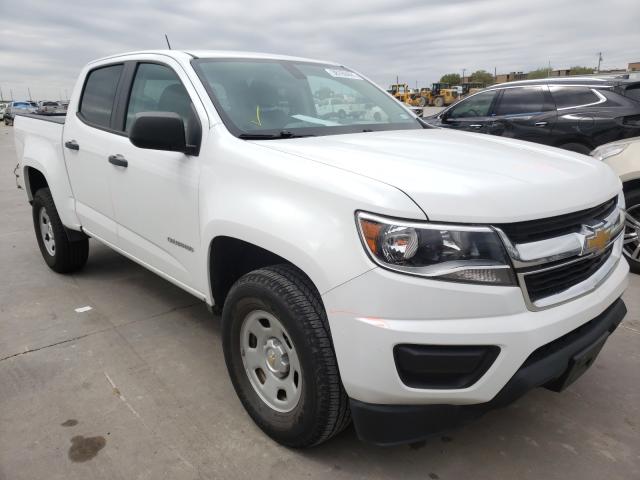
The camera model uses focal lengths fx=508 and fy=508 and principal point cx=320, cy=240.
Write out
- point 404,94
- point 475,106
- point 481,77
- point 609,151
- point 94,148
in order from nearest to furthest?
point 94,148, point 609,151, point 475,106, point 404,94, point 481,77

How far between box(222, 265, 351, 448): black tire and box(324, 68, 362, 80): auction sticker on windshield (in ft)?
5.94

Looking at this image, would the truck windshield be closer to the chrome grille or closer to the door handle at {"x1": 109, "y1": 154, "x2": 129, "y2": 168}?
the door handle at {"x1": 109, "y1": 154, "x2": 129, "y2": 168}

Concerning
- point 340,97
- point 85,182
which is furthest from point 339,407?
point 85,182

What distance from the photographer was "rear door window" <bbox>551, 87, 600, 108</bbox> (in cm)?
655

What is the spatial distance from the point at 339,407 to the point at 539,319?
2.66 ft

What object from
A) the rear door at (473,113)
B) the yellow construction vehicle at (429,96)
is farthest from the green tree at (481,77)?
the rear door at (473,113)

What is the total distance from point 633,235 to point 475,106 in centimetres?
406

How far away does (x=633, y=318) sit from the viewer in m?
3.67

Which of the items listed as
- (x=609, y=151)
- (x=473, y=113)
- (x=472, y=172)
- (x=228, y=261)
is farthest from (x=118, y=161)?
(x=473, y=113)

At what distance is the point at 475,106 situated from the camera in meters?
7.90

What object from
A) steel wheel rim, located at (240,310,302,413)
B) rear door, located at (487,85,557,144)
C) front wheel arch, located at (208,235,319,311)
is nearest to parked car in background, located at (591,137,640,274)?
rear door, located at (487,85,557,144)

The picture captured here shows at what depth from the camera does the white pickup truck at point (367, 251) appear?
169 centimetres

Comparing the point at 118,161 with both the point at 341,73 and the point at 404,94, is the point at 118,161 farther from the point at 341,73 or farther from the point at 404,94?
the point at 404,94

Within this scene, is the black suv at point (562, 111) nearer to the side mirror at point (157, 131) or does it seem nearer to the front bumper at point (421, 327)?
the side mirror at point (157, 131)
